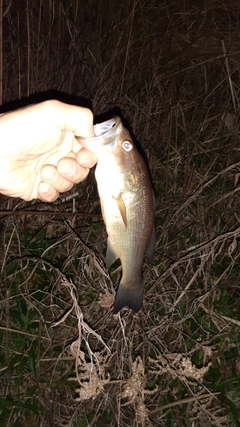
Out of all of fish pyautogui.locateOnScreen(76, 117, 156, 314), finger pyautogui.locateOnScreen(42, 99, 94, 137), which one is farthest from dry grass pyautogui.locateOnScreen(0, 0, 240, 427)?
finger pyautogui.locateOnScreen(42, 99, 94, 137)

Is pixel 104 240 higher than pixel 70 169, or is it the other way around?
pixel 70 169

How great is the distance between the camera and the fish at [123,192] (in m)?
1.73

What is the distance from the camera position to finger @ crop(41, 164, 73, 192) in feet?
5.89

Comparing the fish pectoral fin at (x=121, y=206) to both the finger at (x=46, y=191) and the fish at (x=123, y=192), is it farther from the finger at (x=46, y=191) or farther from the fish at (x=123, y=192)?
the finger at (x=46, y=191)

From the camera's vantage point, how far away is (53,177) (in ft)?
5.92

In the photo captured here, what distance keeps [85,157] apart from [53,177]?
0.15 meters

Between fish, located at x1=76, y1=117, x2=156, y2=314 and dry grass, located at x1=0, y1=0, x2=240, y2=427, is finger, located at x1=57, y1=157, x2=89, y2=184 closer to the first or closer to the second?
fish, located at x1=76, y1=117, x2=156, y2=314

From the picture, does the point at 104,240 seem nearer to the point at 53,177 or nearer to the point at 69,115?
the point at 53,177

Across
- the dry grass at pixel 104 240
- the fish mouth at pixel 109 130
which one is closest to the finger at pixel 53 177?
the fish mouth at pixel 109 130

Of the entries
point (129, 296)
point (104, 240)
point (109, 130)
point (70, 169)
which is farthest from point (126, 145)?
point (104, 240)

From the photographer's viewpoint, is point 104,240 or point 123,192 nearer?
point 123,192

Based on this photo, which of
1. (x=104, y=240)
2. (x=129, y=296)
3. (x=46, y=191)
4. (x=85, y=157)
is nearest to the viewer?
(x=85, y=157)

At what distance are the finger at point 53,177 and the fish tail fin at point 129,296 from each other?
0.62 m

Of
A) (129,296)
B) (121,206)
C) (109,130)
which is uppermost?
(109,130)
